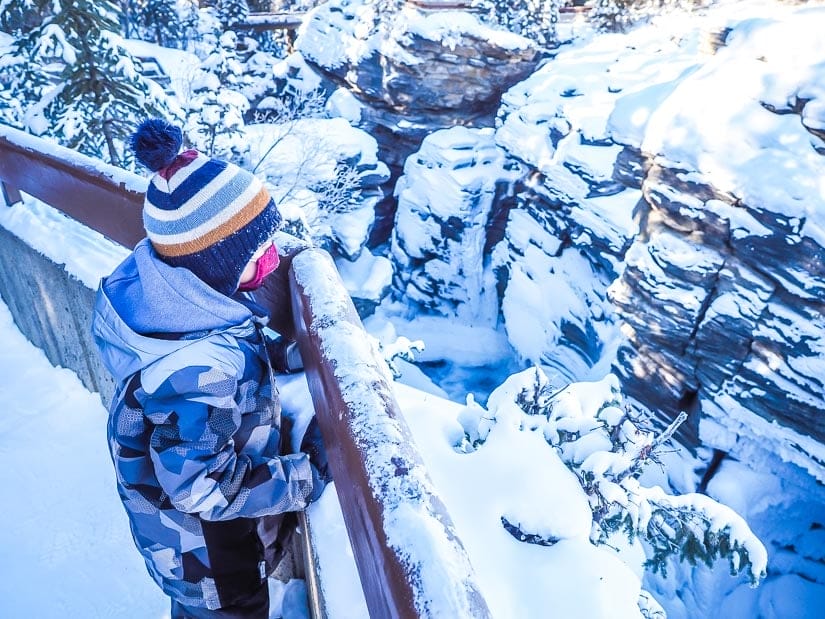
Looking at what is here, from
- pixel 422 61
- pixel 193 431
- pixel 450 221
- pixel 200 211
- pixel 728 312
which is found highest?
pixel 200 211

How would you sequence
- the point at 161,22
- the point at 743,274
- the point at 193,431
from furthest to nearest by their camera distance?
the point at 161,22, the point at 743,274, the point at 193,431

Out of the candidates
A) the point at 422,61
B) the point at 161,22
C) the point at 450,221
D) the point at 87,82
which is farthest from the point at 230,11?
the point at 87,82

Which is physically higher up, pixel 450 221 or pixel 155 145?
pixel 155 145

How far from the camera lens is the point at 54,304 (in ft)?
11.4

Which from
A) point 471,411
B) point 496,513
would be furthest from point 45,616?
point 471,411

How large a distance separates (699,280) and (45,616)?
9548 mm

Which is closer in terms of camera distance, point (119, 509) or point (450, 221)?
point (119, 509)

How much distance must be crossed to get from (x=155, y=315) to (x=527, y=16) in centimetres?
2182

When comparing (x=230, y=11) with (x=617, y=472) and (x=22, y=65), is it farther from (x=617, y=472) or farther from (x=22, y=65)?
(x=617, y=472)

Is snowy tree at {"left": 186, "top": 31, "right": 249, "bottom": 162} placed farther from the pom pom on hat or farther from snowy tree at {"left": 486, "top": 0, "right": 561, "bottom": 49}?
snowy tree at {"left": 486, "top": 0, "right": 561, "bottom": 49}

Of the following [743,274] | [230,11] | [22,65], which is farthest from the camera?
[230,11]

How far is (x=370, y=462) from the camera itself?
3.24 ft

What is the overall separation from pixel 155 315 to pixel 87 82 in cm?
1033

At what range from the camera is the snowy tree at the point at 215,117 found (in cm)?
1161
